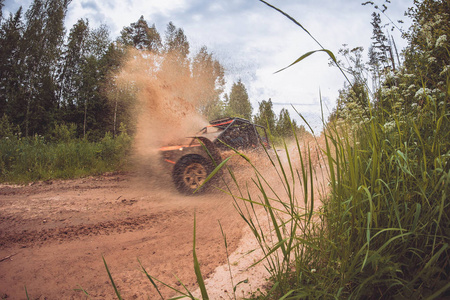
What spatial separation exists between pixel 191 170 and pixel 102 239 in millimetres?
2421

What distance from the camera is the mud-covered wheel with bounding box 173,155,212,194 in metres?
5.16

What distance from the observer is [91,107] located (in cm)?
3075

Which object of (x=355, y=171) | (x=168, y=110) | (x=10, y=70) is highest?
(x=10, y=70)

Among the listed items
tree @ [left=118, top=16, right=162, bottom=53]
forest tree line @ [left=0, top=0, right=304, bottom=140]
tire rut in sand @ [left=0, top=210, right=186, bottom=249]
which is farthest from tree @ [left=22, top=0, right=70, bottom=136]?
tire rut in sand @ [left=0, top=210, right=186, bottom=249]

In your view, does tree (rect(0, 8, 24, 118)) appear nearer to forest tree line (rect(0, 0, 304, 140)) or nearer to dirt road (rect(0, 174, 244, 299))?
forest tree line (rect(0, 0, 304, 140))

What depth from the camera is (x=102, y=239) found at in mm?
3068

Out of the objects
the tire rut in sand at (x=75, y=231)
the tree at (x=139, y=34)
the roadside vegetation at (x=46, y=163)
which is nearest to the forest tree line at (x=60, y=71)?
the tree at (x=139, y=34)

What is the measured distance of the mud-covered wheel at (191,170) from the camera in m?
5.16

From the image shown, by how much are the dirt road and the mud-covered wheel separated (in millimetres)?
328

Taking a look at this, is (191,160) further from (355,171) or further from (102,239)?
(355,171)

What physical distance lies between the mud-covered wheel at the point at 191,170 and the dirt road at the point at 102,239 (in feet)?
1.07

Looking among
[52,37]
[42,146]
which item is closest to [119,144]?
[42,146]

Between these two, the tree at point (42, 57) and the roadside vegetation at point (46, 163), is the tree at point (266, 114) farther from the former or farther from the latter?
the tree at point (42, 57)

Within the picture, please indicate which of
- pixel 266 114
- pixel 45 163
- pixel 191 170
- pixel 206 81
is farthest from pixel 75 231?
pixel 206 81
